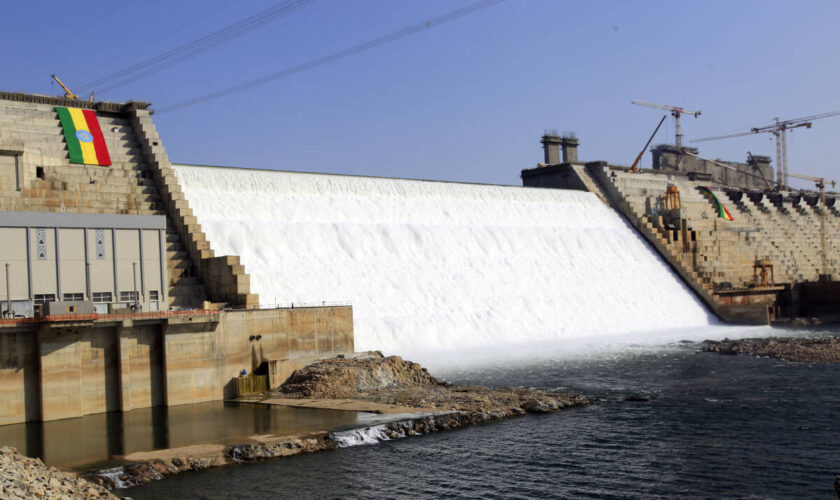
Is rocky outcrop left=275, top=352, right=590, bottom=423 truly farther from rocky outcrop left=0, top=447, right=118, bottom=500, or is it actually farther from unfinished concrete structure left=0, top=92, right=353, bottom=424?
rocky outcrop left=0, top=447, right=118, bottom=500

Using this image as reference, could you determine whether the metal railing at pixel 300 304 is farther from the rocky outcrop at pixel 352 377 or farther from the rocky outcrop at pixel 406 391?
the rocky outcrop at pixel 406 391

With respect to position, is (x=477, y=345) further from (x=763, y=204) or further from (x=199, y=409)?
(x=763, y=204)

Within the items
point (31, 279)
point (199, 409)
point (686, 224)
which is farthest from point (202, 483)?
point (686, 224)

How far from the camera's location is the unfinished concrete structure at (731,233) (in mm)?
63688

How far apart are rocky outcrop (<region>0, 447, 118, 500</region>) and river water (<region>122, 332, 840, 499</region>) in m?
1.32

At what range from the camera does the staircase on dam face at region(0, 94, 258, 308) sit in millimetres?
35812

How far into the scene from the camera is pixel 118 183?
129 feet

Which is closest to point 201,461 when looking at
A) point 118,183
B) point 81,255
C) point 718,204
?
point 81,255

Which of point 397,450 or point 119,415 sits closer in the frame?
point 397,450

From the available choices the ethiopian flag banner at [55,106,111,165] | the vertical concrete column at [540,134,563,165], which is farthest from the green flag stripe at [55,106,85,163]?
the vertical concrete column at [540,134,563,165]

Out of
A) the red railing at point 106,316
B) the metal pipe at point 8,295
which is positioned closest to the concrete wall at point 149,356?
the red railing at point 106,316

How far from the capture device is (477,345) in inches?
1730

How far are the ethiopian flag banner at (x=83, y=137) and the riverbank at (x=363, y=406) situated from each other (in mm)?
15099

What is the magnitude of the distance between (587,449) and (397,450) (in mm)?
4872
